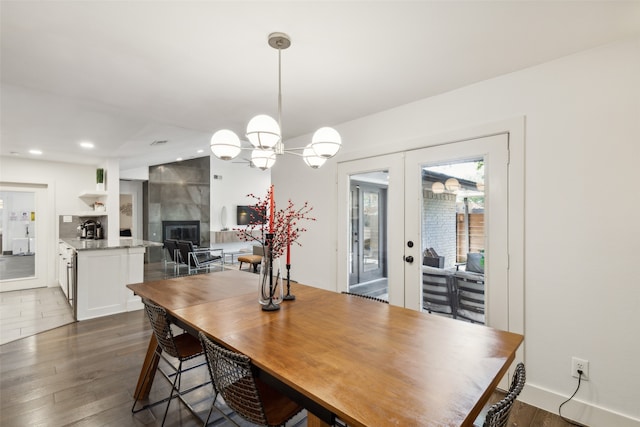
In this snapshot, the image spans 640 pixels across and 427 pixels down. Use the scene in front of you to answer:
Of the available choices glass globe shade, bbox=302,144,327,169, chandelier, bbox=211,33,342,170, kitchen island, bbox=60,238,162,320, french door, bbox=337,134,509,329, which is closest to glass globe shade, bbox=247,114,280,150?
chandelier, bbox=211,33,342,170

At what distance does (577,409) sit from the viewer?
2.00 metres

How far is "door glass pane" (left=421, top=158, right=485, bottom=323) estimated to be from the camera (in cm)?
252

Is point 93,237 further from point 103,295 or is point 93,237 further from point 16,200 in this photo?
point 103,295

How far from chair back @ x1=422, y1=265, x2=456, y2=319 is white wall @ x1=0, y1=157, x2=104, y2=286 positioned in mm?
6506

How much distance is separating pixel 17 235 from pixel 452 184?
732 centimetres

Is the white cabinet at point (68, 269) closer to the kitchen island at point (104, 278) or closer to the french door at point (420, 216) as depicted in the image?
the kitchen island at point (104, 278)

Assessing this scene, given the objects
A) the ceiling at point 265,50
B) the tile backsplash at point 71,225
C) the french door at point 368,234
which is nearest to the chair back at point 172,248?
the tile backsplash at point 71,225

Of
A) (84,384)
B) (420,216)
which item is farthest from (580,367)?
(84,384)

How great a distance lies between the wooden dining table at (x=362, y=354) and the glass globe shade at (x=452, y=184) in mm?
1346

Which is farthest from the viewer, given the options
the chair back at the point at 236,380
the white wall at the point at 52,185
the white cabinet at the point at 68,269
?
the white wall at the point at 52,185

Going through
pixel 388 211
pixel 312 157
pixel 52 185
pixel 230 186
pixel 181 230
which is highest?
pixel 230 186

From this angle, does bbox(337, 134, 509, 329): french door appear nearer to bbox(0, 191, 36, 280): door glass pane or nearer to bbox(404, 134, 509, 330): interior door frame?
bbox(404, 134, 509, 330): interior door frame

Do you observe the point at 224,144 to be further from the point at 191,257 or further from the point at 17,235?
the point at 17,235

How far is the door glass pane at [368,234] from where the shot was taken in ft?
10.6
